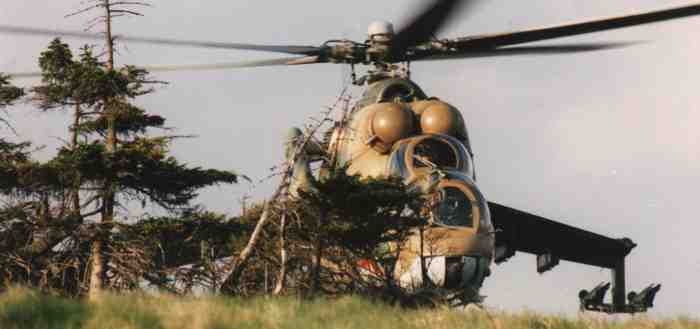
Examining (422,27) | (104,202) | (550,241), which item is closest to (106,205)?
(104,202)

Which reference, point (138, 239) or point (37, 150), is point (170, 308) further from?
point (37, 150)

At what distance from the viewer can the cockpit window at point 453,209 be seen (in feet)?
68.3

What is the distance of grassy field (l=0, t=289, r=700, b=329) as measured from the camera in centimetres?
1282

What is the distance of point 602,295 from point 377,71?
991cm

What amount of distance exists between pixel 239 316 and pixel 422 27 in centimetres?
1036

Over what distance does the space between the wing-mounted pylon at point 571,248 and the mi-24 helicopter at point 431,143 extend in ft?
0.16

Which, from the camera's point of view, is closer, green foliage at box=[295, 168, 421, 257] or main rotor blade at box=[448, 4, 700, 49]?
main rotor blade at box=[448, 4, 700, 49]

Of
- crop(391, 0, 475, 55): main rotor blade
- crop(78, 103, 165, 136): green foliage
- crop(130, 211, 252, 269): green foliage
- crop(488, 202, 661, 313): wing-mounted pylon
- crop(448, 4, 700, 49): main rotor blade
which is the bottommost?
crop(488, 202, 661, 313): wing-mounted pylon

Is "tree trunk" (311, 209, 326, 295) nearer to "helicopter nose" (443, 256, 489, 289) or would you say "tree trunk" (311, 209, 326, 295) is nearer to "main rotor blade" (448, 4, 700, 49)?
"helicopter nose" (443, 256, 489, 289)

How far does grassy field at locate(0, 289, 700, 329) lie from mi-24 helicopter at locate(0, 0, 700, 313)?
4.24 metres

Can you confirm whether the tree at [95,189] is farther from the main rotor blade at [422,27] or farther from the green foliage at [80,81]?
the main rotor blade at [422,27]

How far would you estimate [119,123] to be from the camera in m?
19.2

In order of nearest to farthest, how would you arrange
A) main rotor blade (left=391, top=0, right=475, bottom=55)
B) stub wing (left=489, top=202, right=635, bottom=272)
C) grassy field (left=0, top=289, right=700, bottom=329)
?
1. grassy field (left=0, top=289, right=700, bottom=329)
2. main rotor blade (left=391, top=0, right=475, bottom=55)
3. stub wing (left=489, top=202, right=635, bottom=272)

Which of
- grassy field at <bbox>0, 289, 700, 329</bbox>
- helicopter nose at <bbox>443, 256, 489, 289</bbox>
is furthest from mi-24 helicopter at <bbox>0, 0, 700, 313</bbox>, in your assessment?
grassy field at <bbox>0, 289, 700, 329</bbox>
